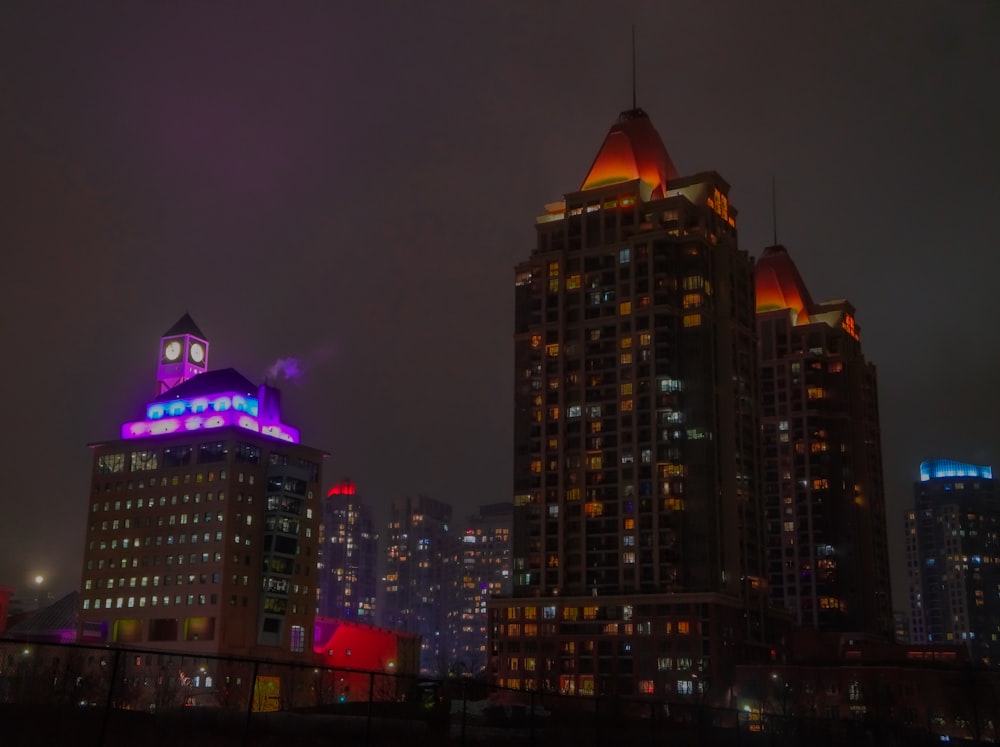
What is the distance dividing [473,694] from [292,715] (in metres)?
90.6

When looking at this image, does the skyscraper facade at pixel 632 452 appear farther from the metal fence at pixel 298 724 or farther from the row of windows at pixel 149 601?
the metal fence at pixel 298 724

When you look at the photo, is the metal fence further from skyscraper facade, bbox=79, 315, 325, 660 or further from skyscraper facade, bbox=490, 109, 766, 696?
skyscraper facade, bbox=79, 315, 325, 660

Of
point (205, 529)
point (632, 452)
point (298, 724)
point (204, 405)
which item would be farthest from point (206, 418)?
point (298, 724)

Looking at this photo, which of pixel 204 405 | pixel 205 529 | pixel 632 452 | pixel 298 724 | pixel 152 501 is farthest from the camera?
pixel 204 405

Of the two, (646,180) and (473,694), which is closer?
(473,694)

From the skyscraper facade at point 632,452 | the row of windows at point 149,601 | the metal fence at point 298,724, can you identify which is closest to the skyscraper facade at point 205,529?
the row of windows at point 149,601

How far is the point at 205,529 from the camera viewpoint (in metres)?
181

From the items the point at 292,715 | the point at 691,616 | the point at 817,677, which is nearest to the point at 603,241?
the point at 691,616

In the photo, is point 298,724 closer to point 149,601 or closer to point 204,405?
point 149,601

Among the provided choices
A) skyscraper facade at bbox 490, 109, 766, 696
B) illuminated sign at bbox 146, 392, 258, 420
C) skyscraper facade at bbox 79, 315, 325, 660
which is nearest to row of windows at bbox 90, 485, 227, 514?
skyscraper facade at bbox 79, 315, 325, 660

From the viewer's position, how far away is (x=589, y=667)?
170 m

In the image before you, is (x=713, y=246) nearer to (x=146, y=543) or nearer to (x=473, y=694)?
(x=473, y=694)

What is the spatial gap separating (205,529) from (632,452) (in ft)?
219

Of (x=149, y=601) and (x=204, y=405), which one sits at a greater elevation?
(x=204, y=405)
